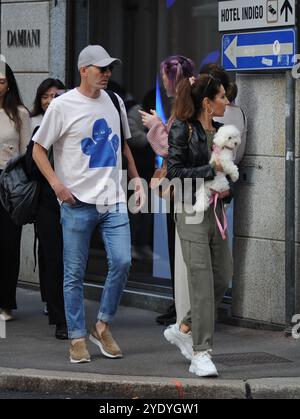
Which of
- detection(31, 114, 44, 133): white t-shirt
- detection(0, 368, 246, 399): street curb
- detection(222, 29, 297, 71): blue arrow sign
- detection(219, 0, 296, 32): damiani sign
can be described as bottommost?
detection(0, 368, 246, 399): street curb

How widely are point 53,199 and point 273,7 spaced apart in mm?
2200

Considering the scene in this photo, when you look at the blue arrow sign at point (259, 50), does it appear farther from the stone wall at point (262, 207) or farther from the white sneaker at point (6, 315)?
the white sneaker at point (6, 315)

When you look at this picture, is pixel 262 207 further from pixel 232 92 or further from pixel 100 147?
pixel 100 147

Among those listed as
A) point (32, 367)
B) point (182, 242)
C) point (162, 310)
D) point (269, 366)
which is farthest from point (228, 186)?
point (162, 310)

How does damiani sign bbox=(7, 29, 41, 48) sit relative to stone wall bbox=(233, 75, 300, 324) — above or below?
above

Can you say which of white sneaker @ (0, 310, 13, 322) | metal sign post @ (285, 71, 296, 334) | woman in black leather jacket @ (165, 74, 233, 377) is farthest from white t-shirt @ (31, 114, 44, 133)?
woman in black leather jacket @ (165, 74, 233, 377)

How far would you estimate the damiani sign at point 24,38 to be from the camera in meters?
11.4

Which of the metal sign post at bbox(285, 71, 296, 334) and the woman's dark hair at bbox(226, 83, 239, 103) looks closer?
the woman's dark hair at bbox(226, 83, 239, 103)

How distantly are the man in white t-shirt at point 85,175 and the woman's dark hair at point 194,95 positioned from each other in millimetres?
597

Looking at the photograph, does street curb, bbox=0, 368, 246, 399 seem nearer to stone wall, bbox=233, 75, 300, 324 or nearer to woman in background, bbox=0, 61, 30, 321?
stone wall, bbox=233, 75, 300, 324

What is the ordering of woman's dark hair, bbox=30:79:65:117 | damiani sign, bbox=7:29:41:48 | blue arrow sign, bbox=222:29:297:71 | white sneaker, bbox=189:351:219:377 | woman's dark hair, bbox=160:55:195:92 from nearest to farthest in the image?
white sneaker, bbox=189:351:219:377, blue arrow sign, bbox=222:29:297:71, woman's dark hair, bbox=160:55:195:92, woman's dark hair, bbox=30:79:65:117, damiani sign, bbox=7:29:41:48

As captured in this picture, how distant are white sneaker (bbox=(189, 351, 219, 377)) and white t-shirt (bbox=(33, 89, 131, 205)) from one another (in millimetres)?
1215

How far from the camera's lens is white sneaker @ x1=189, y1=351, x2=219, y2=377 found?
776cm
